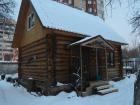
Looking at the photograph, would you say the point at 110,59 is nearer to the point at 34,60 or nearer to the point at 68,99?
the point at 34,60

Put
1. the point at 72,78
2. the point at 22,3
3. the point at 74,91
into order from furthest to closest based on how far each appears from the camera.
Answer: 1. the point at 22,3
2. the point at 72,78
3. the point at 74,91

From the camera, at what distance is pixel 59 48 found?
1464cm

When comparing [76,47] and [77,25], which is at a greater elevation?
[77,25]

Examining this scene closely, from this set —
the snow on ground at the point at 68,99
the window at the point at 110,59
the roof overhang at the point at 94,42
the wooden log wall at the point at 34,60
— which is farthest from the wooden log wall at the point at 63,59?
the window at the point at 110,59

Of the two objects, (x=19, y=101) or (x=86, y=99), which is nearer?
(x=86, y=99)

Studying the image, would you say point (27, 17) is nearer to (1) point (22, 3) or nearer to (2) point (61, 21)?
(1) point (22, 3)

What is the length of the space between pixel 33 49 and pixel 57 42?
11.2 ft

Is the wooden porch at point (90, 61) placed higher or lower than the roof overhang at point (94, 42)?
lower

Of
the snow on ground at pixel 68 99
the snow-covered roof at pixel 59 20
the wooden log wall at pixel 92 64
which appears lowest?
the snow on ground at pixel 68 99

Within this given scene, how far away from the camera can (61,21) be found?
15562mm

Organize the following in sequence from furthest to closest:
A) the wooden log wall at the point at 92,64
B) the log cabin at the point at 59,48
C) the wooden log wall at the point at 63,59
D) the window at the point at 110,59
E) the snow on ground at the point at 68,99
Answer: the window at the point at 110,59 → the wooden log wall at the point at 92,64 → the wooden log wall at the point at 63,59 → the log cabin at the point at 59,48 → the snow on ground at the point at 68,99

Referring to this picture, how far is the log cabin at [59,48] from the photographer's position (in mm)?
14185

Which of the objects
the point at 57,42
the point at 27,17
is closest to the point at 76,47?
the point at 57,42

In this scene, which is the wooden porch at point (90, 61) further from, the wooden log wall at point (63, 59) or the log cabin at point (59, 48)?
the wooden log wall at point (63, 59)
